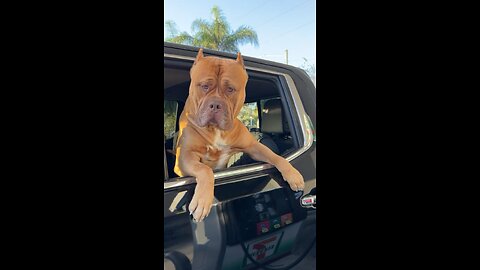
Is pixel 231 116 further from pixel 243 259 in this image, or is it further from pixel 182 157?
pixel 243 259

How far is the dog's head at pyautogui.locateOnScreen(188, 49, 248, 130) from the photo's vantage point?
53.1 inches

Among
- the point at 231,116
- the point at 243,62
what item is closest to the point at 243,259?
the point at 231,116

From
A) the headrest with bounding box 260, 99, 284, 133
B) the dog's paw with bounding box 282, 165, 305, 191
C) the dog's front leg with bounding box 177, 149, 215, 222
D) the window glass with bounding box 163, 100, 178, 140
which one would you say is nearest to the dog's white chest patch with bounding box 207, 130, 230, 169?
the dog's front leg with bounding box 177, 149, 215, 222

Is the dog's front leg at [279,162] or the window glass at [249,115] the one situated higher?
the window glass at [249,115]

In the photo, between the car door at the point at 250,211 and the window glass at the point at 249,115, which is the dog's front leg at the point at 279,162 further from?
the window glass at the point at 249,115

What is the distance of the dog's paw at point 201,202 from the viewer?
1.16m

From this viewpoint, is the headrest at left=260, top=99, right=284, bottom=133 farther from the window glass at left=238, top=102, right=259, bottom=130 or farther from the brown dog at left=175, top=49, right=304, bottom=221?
the brown dog at left=175, top=49, right=304, bottom=221

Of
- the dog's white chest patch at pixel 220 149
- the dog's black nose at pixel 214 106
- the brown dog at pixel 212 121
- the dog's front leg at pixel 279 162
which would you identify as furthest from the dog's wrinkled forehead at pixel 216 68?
the dog's front leg at pixel 279 162

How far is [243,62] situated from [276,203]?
0.74m

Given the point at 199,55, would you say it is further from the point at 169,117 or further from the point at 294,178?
the point at 294,178

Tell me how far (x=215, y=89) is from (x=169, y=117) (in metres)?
0.28

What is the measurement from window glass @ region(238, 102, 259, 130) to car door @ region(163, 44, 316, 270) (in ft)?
0.62
